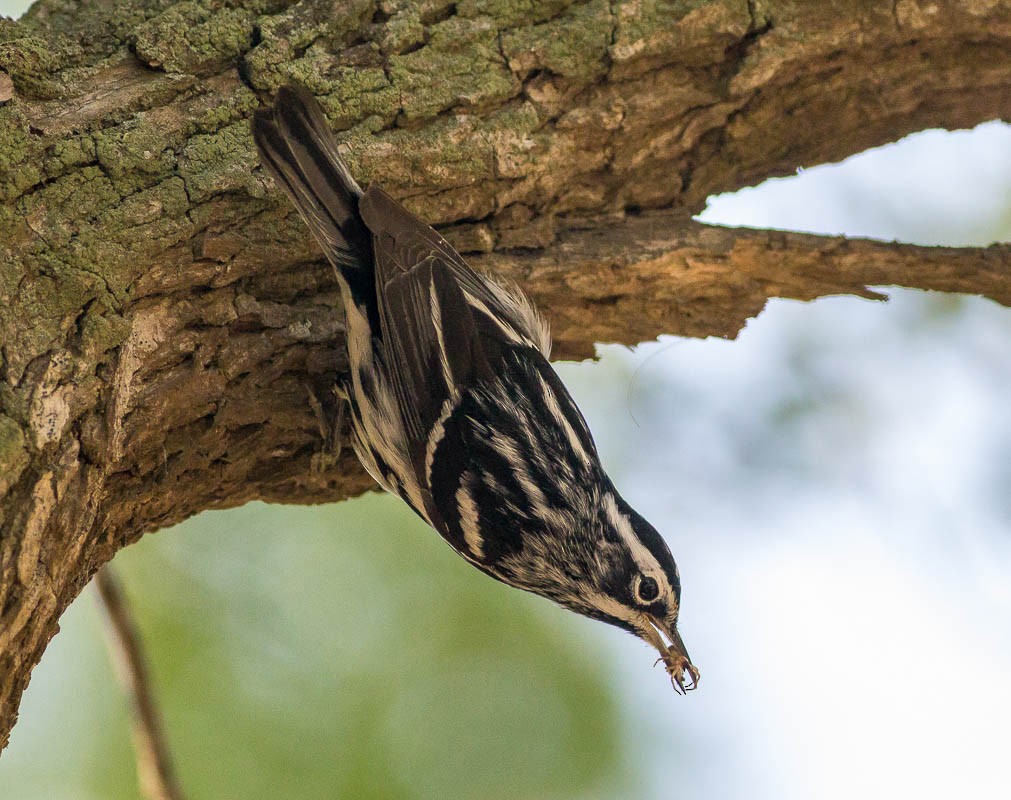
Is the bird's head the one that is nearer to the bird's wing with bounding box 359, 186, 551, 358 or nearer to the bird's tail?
the bird's wing with bounding box 359, 186, 551, 358

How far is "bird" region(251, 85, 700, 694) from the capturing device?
3.62 meters

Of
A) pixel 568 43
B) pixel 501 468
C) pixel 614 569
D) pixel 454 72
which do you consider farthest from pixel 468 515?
pixel 568 43

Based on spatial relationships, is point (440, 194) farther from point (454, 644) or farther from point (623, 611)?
point (454, 644)

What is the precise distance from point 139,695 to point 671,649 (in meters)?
1.93

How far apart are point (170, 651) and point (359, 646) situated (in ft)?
3.01

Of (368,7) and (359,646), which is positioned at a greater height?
(368,7)

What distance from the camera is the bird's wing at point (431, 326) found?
355cm

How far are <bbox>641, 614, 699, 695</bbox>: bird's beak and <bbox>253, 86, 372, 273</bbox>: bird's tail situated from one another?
1.70 metres

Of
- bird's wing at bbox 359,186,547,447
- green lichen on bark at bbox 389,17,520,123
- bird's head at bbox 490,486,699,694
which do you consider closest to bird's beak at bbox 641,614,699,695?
bird's head at bbox 490,486,699,694

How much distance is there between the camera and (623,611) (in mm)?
3705

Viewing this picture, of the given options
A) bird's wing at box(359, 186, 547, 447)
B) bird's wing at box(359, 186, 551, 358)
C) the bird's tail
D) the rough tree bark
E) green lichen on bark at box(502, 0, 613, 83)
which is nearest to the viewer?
the rough tree bark

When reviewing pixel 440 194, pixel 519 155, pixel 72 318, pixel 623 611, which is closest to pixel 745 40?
pixel 519 155

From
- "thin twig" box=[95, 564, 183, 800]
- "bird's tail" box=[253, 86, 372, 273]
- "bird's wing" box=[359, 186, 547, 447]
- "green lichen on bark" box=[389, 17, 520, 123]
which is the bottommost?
"thin twig" box=[95, 564, 183, 800]

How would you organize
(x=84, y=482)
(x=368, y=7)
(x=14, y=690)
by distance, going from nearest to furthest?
(x=14, y=690) < (x=84, y=482) < (x=368, y=7)
